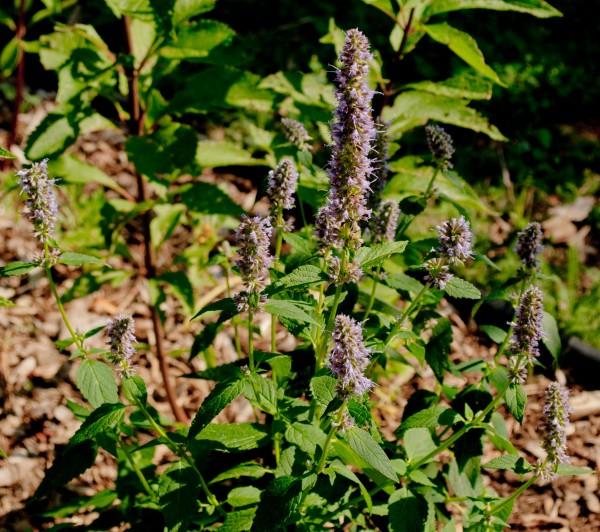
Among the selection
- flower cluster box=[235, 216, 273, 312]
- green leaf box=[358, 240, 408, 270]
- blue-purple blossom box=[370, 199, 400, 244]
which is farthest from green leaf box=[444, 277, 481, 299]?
flower cluster box=[235, 216, 273, 312]

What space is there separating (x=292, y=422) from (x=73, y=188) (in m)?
3.24

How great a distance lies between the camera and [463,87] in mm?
2812

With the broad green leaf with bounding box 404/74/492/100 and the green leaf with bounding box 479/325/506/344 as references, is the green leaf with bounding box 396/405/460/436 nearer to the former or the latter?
the green leaf with bounding box 479/325/506/344

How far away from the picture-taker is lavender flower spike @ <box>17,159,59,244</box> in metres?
1.86

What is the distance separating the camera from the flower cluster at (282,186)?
202 centimetres

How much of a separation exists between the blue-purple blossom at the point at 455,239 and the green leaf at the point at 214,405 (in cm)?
77

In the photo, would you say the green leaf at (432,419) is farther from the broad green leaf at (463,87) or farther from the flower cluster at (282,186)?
the broad green leaf at (463,87)

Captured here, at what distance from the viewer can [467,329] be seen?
14.3 ft

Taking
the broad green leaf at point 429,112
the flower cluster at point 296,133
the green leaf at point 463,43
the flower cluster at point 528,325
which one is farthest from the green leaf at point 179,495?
the green leaf at point 463,43

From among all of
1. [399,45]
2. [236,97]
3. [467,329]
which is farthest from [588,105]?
[236,97]

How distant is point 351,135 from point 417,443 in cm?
136

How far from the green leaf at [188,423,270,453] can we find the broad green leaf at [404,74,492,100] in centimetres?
175

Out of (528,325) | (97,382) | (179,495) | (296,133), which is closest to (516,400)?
(528,325)

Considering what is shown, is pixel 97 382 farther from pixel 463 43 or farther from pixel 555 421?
pixel 463 43
